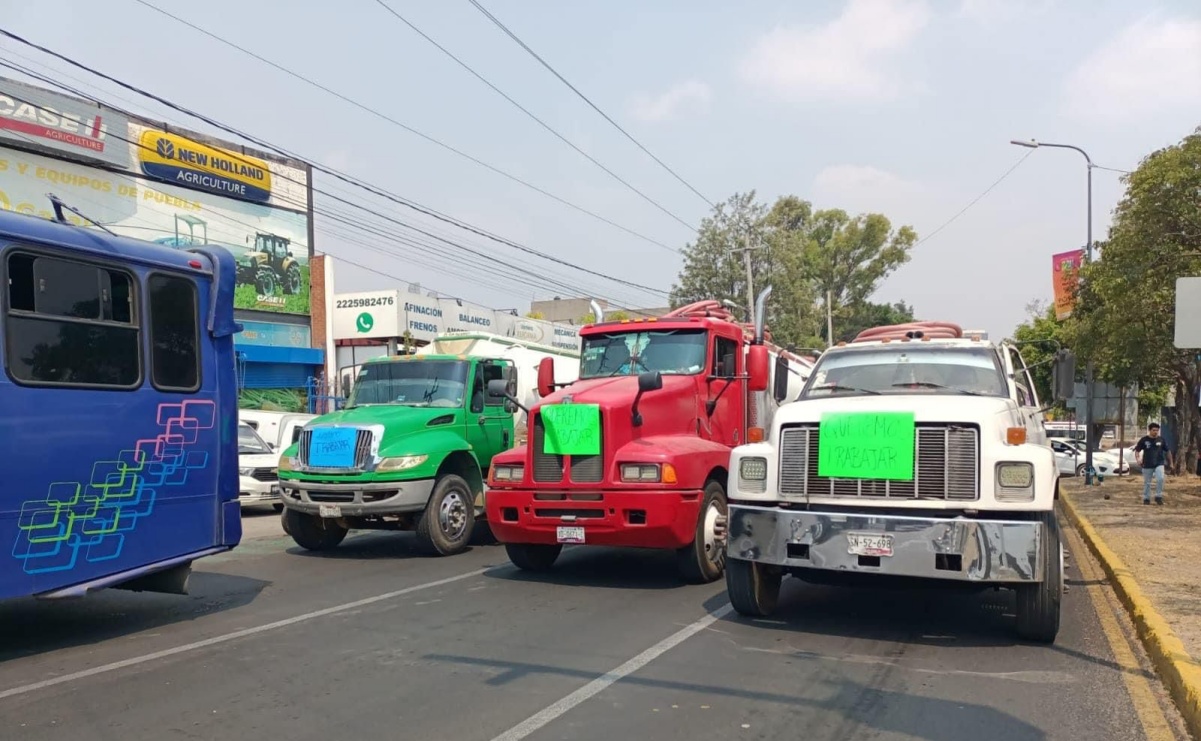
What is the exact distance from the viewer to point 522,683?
19.0 feet

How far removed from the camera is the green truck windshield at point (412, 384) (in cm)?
1195

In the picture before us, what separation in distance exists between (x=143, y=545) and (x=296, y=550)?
492cm

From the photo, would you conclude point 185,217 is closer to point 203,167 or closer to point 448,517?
point 203,167

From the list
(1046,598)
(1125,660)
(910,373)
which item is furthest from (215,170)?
(1125,660)

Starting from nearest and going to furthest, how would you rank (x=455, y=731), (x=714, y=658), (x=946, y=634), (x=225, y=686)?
(x=455, y=731)
(x=225, y=686)
(x=714, y=658)
(x=946, y=634)

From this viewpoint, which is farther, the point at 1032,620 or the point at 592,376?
the point at 592,376

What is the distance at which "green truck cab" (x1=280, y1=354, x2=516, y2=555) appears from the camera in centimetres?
1059

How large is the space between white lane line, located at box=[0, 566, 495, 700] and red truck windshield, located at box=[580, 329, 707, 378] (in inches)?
107

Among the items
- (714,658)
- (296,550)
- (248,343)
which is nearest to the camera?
(714,658)

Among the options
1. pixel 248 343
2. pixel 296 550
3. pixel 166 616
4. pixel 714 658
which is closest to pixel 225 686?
pixel 166 616

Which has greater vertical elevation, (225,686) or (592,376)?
(592,376)

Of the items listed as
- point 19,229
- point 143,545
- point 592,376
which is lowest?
point 143,545

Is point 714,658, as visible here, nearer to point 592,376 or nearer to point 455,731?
point 455,731

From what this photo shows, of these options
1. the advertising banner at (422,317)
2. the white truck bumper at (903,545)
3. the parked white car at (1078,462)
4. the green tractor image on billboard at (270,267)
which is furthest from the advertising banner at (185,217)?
the parked white car at (1078,462)
